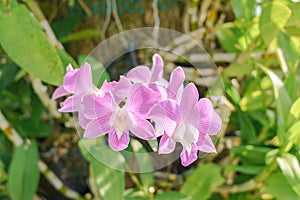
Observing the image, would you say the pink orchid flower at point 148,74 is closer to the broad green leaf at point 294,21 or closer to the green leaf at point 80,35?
the broad green leaf at point 294,21

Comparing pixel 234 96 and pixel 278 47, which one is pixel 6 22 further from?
pixel 278 47

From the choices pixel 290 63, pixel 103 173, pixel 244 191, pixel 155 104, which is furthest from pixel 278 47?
pixel 155 104

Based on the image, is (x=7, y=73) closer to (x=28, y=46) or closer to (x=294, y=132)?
(x=28, y=46)

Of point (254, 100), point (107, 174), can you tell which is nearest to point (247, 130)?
point (254, 100)

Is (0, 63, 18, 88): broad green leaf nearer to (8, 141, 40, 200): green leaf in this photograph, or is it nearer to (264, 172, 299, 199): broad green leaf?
(8, 141, 40, 200): green leaf

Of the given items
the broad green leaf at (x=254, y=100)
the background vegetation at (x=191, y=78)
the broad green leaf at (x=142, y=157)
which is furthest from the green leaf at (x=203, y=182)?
the broad green leaf at (x=142, y=157)

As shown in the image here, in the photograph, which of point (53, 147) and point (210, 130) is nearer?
point (210, 130)
